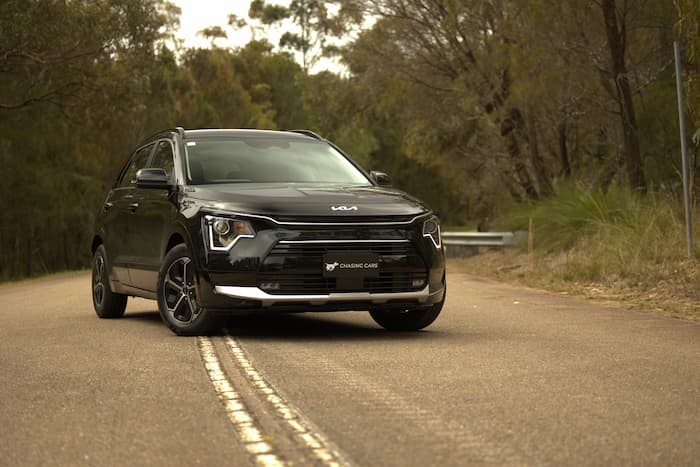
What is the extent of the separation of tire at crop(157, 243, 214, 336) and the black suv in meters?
0.01

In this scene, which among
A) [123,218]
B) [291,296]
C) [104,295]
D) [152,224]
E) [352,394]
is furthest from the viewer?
[104,295]

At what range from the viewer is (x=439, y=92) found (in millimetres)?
31812

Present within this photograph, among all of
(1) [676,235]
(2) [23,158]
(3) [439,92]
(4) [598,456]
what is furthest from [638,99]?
(2) [23,158]

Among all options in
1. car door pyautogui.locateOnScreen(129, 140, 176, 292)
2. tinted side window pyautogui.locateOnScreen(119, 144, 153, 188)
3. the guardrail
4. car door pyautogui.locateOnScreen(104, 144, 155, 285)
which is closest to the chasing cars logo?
car door pyautogui.locateOnScreen(129, 140, 176, 292)

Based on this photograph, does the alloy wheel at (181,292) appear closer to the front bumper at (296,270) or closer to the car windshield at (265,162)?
the front bumper at (296,270)

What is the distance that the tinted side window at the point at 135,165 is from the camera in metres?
12.4

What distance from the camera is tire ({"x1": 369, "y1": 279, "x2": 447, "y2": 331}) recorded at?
1066 centimetres

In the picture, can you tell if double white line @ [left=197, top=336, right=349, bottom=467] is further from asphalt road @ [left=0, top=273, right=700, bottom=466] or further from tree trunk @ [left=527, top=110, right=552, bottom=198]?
tree trunk @ [left=527, top=110, right=552, bottom=198]

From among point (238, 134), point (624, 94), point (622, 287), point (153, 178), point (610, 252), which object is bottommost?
point (622, 287)

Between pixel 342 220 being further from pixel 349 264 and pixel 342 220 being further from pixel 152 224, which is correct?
pixel 152 224

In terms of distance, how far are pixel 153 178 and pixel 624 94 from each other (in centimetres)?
1271

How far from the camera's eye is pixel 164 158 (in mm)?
11680

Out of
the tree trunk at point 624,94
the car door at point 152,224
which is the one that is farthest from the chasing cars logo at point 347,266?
the tree trunk at point 624,94

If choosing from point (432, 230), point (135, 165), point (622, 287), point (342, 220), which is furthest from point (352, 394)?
point (622, 287)
